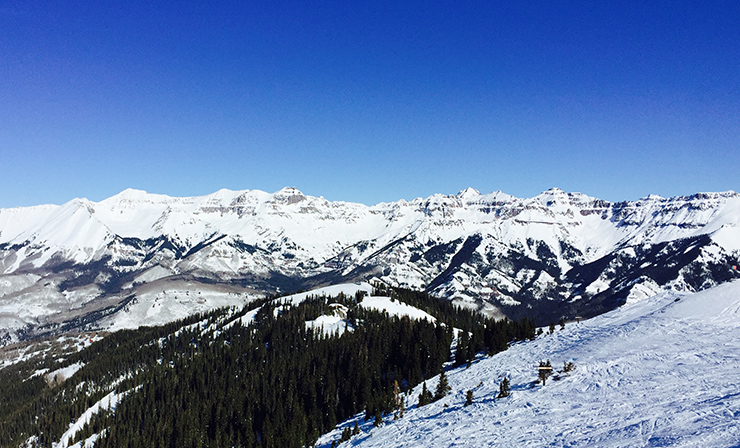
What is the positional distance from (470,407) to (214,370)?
13874 cm

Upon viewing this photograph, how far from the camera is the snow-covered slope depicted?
105ft

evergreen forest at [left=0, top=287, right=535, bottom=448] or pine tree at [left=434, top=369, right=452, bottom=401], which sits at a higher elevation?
pine tree at [left=434, top=369, right=452, bottom=401]

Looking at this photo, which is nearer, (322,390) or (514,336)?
(514,336)

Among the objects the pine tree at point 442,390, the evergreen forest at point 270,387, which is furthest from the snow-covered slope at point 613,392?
the evergreen forest at point 270,387

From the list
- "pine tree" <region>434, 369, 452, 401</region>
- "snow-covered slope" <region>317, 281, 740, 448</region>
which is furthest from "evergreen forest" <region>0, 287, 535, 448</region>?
"snow-covered slope" <region>317, 281, 740, 448</region>

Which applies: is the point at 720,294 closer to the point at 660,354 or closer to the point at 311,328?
the point at 660,354

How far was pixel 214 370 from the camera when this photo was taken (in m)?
164

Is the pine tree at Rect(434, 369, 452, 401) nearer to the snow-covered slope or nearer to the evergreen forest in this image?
the snow-covered slope

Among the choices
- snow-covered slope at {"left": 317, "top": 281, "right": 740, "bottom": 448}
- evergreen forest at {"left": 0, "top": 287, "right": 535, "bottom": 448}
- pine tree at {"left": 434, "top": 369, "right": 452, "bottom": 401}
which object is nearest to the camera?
snow-covered slope at {"left": 317, "top": 281, "right": 740, "bottom": 448}

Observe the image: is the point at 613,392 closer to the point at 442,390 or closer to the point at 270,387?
the point at 442,390

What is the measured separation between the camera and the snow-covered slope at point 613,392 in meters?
31.9

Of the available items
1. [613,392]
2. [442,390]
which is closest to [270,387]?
[442,390]

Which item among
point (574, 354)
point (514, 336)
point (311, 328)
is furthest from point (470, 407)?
point (311, 328)

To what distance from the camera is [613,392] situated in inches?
1639
